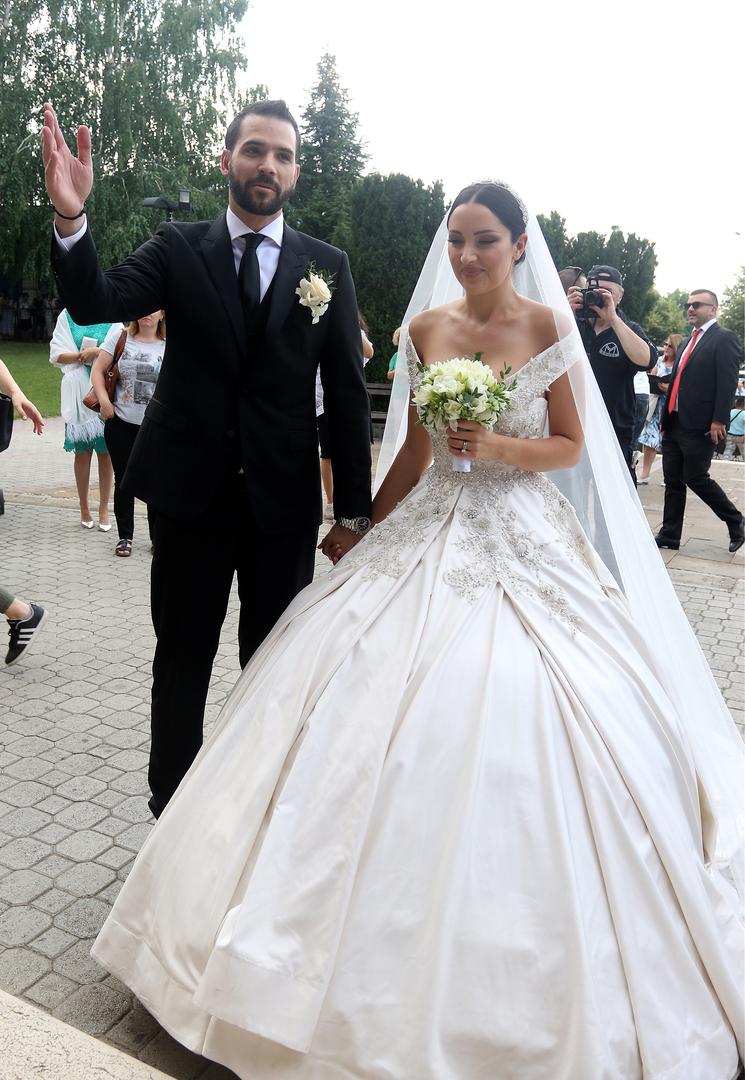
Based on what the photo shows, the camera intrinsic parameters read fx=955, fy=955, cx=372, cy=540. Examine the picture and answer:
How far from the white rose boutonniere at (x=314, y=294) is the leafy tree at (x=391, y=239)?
1441 cm

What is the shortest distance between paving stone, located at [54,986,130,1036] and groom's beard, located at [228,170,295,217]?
2.35 meters

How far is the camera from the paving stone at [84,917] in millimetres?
2943

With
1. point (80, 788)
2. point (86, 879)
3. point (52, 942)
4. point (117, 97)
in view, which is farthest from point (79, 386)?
point (117, 97)

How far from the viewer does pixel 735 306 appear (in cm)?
6216

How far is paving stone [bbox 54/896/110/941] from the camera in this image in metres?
2.94

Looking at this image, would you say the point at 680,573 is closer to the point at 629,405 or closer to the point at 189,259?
the point at 629,405

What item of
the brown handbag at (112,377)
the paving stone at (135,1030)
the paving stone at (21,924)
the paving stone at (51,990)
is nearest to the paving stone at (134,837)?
the paving stone at (21,924)

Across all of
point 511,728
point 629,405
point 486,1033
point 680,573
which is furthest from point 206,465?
point 680,573

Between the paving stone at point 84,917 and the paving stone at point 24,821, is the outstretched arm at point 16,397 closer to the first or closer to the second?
the paving stone at point 24,821

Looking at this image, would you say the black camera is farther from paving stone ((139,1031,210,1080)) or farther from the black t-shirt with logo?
paving stone ((139,1031,210,1080))

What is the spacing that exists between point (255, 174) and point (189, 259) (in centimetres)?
33

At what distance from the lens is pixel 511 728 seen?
7.87 ft

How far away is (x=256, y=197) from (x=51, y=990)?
7.87ft

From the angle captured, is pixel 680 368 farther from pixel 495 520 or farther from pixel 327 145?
pixel 327 145
